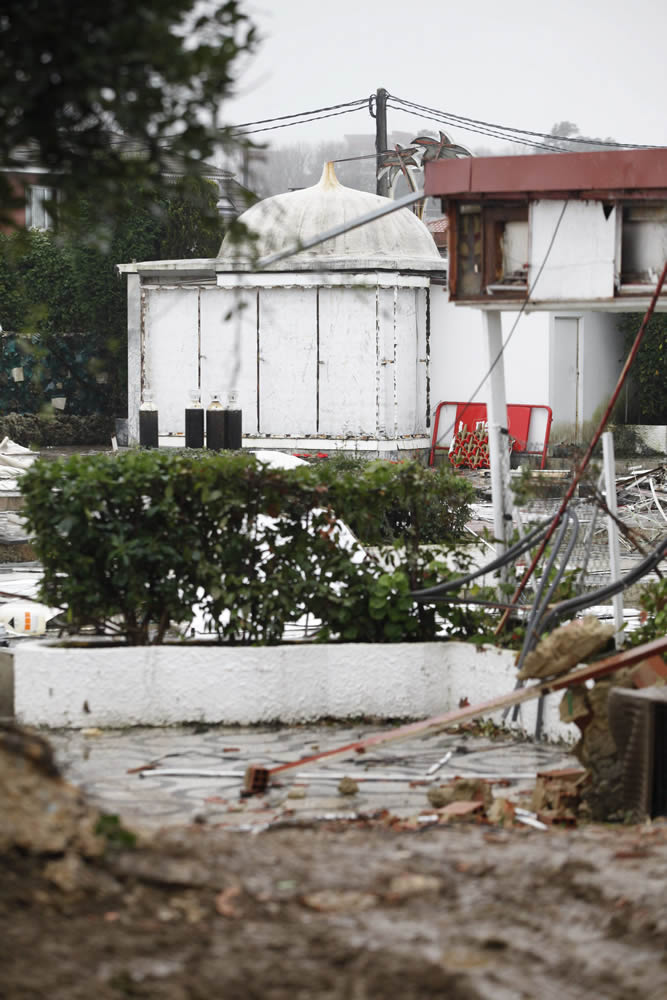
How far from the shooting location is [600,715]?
23.3 ft

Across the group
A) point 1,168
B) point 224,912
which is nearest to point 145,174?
point 1,168

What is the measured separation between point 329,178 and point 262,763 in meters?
19.9

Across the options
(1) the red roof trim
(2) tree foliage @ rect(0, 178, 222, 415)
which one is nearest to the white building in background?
(2) tree foliage @ rect(0, 178, 222, 415)

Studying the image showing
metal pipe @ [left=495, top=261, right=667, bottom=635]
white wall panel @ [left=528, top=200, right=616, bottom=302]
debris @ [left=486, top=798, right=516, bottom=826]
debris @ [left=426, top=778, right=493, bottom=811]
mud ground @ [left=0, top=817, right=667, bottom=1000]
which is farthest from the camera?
white wall panel @ [left=528, top=200, right=616, bottom=302]

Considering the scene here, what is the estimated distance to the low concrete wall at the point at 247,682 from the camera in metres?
8.96

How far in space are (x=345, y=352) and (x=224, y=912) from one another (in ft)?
67.5

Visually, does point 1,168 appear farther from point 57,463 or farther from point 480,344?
point 480,344

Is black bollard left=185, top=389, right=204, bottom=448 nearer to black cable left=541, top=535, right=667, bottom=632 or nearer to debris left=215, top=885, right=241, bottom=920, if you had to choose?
black cable left=541, top=535, right=667, bottom=632

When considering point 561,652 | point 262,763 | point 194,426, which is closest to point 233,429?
point 194,426

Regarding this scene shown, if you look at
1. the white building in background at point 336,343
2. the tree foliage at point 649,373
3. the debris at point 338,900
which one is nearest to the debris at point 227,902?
the debris at point 338,900

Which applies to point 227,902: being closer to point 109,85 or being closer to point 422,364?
point 109,85

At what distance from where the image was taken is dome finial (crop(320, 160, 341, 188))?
2616 cm

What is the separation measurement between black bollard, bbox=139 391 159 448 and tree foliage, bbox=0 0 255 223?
20289mm

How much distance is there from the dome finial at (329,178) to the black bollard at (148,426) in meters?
5.60
